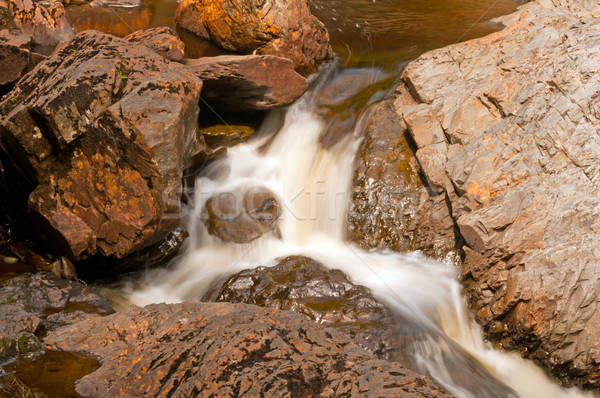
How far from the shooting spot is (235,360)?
3084 millimetres

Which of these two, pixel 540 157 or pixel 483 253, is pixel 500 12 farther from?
pixel 483 253

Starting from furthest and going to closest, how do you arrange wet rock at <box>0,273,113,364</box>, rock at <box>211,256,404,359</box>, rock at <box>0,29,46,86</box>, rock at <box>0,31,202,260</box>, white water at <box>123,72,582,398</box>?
rock at <box>0,29,46,86</box> → rock at <box>0,31,202,260</box> → white water at <box>123,72,582,398</box> → rock at <box>211,256,404,359</box> → wet rock at <box>0,273,113,364</box>

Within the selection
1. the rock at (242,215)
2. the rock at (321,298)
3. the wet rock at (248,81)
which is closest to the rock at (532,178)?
the rock at (321,298)

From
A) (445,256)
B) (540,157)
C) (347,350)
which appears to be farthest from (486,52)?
(347,350)

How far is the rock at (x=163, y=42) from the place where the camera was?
7535 millimetres

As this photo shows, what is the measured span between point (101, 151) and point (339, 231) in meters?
3.22

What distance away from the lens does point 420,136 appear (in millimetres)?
7168

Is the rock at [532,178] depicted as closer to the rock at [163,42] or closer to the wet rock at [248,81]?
the wet rock at [248,81]

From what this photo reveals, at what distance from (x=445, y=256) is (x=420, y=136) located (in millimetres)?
1687

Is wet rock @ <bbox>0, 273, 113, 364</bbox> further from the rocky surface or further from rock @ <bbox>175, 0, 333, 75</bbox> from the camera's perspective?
rock @ <bbox>175, 0, 333, 75</bbox>

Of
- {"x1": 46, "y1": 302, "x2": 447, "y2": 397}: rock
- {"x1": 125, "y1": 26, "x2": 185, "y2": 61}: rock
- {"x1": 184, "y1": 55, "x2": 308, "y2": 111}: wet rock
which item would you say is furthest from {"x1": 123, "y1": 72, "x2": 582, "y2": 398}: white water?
{"x1": 46, "y1": 302, "x2": 447, "y2": 397}: rock

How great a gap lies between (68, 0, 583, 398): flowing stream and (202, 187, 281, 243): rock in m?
0.10

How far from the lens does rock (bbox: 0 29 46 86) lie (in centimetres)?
719

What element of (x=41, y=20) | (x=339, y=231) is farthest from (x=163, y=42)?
(x=339, y=231)
